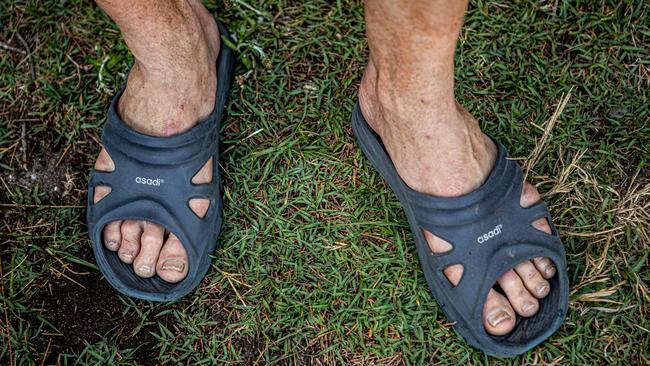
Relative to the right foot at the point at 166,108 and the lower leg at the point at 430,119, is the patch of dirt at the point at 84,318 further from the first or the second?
the lower leg at the point at 430,119

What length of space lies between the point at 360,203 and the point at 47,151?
3.96 feet

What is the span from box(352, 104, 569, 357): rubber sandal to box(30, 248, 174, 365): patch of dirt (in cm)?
96

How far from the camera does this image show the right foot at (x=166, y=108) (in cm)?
203

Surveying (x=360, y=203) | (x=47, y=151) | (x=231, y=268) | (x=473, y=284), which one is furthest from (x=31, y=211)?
(x=473, y=284)

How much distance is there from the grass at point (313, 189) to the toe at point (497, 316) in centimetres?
13

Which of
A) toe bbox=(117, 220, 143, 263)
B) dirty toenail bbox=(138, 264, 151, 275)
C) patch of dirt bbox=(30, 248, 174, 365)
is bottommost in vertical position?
patch of dirt bbox=(30, 248, 174, 365)

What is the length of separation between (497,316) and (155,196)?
3.82 feet

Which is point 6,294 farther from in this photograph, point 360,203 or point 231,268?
point 360,203

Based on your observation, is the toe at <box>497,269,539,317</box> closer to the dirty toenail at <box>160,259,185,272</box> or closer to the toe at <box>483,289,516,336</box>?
the toe at <box>483,289,516,336</box>

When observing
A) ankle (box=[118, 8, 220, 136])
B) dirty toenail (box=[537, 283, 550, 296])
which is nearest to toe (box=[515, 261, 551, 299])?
dirty toenail (box=[537, 283, 550, 296])

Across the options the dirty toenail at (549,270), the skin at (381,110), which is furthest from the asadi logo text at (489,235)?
the dirty toenail at (549,270)

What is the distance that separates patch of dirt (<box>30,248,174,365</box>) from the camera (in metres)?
2.15

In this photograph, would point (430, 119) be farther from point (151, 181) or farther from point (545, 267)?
point (151, 181)

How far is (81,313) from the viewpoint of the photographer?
2.19m
